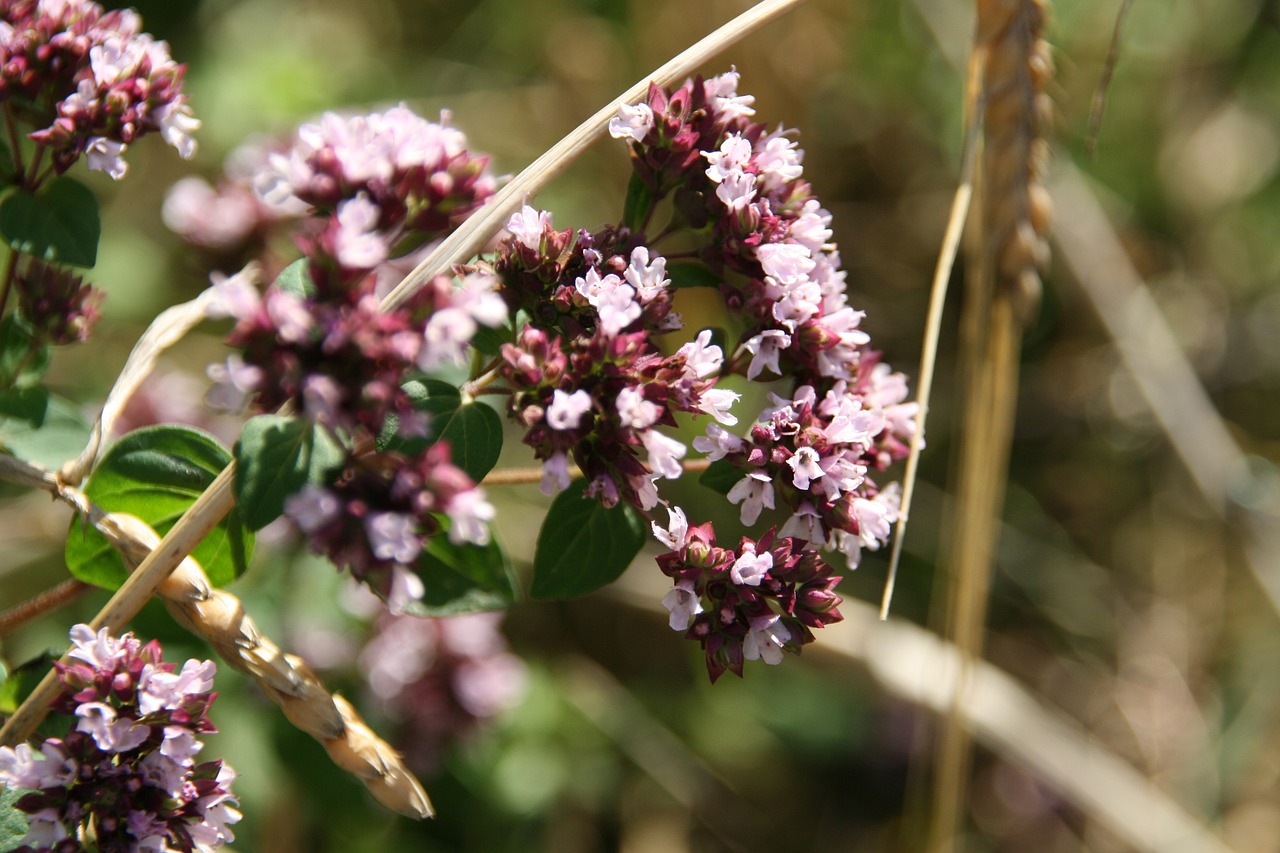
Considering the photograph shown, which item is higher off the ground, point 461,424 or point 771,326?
point 771,326

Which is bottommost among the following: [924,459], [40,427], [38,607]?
[38,607]

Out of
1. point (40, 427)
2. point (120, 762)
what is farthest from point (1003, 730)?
point (40, 427)

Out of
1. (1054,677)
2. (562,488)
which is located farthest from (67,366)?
(1054,677)

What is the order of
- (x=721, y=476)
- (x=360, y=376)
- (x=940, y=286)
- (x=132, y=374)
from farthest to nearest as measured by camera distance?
(x=940, y=286), (x=132, y=374), (x=721, y=476), (x=360, y=376)

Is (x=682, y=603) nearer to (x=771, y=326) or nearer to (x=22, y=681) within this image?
(x=771, y=326)

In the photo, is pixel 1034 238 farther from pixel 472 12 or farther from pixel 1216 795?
pixel 472 12

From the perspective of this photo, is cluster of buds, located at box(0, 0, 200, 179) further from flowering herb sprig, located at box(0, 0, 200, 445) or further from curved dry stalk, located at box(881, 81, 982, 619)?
curved dry stalk, located at box(881, 81, 982, 619)

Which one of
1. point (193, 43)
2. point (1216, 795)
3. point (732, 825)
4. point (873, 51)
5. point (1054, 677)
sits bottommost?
point (732, 825)
